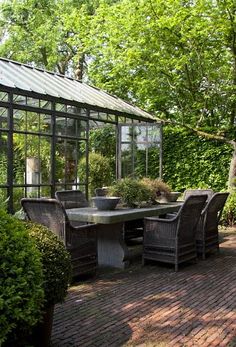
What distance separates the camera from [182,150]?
12422 mm

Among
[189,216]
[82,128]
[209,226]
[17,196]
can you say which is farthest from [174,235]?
[82,128]

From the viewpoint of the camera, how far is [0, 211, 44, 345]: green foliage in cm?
230

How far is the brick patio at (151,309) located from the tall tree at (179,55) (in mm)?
6102

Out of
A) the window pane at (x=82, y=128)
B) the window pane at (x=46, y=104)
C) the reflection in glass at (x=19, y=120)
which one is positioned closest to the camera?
the reflection in glass at (x=19, y=120)

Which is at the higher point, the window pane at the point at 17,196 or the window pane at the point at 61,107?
the window pane at the point at 61,107

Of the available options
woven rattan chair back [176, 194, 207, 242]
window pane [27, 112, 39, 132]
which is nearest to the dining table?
woven rattan chair back [176, 194, 207, 242]

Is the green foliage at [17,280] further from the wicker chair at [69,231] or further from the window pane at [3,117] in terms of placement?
the window pane at [3,117]

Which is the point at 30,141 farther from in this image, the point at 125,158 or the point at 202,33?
the point at 202,33

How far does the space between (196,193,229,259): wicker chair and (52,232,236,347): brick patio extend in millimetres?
680

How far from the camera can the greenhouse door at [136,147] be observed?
11406 millimetres

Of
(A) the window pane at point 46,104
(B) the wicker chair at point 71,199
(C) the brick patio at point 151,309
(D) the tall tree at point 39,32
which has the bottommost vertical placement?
(C) the brick patio at point 151,309

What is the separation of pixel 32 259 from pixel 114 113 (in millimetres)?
8349

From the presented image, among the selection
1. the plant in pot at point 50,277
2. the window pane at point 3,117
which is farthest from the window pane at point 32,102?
the plant in pot at point 50,277

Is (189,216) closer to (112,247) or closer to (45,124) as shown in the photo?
(112,247)
